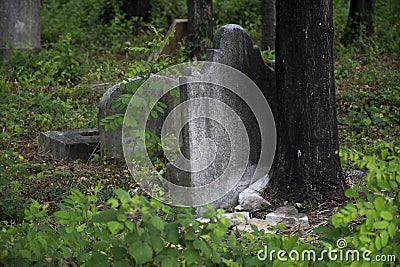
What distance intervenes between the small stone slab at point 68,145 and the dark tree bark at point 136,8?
23.1 feet

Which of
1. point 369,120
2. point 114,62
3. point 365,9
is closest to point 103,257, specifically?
point 369,120

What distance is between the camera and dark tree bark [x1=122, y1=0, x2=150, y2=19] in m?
14.0

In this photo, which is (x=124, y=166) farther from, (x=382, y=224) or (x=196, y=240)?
(x=382, y=224)

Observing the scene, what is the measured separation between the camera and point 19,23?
11250 mm

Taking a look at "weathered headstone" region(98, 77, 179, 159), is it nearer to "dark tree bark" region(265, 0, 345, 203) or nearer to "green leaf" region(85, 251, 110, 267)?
"dark tree bark" region(265, 0, 345, 203)

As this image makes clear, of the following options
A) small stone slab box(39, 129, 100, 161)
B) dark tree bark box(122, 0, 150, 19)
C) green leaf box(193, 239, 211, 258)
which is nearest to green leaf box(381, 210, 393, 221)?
green leaf box(193, 239, 211, 258)

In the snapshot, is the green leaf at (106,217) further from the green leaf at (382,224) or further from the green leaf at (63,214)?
the green leaf at (382,224)

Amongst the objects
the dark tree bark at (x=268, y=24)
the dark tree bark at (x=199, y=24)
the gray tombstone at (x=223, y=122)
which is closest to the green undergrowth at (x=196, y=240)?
the gray tombstone at (x=223, y=122)

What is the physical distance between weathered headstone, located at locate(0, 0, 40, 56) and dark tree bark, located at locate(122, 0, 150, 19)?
2868 mm

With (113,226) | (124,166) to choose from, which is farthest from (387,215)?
(124,166)

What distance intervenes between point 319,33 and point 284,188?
1.23 meters

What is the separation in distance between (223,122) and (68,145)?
6.59ft

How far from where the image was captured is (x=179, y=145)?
607 centimetres

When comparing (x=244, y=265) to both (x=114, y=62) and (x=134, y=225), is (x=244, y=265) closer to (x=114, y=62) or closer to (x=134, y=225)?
(x=134, y=225)
